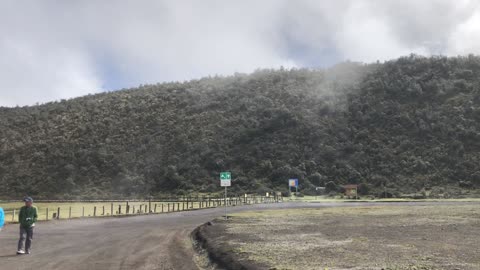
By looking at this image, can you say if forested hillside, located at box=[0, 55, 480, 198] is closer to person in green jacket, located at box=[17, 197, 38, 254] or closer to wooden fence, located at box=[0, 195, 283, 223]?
wooden fence, located at box=[0, 195, 283, 223]

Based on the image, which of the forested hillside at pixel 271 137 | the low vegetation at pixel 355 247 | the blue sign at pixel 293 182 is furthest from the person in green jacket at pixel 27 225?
the forested hillside at pixel 271 137

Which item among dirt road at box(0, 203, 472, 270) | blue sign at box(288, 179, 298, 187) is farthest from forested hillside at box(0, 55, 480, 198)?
dirt road at box(0, 203, 472, 270)

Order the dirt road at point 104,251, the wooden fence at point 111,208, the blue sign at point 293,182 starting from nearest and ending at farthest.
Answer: the dirt road at point 104,251
the wooden fence at point 111,208
the blue sign at point 293,182

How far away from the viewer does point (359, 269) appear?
10383 millimetres

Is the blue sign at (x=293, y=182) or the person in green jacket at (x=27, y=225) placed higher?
the blue sign at (x=293, y=182)

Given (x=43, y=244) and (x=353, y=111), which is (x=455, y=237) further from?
(x=353, y=111)

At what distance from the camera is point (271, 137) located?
3504 inches

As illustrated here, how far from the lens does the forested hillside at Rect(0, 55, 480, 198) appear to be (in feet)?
253

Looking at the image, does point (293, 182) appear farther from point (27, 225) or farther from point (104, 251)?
point (27, 225)

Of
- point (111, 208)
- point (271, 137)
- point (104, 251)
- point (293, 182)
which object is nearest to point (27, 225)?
point (104, 251)

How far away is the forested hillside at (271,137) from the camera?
77.2 m

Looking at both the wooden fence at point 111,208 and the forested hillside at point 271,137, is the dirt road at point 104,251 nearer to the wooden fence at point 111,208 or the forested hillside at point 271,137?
the wooden fence at point 111,208

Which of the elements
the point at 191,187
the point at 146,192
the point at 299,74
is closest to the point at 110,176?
the point at 146,192

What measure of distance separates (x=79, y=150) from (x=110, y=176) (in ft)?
37.7
